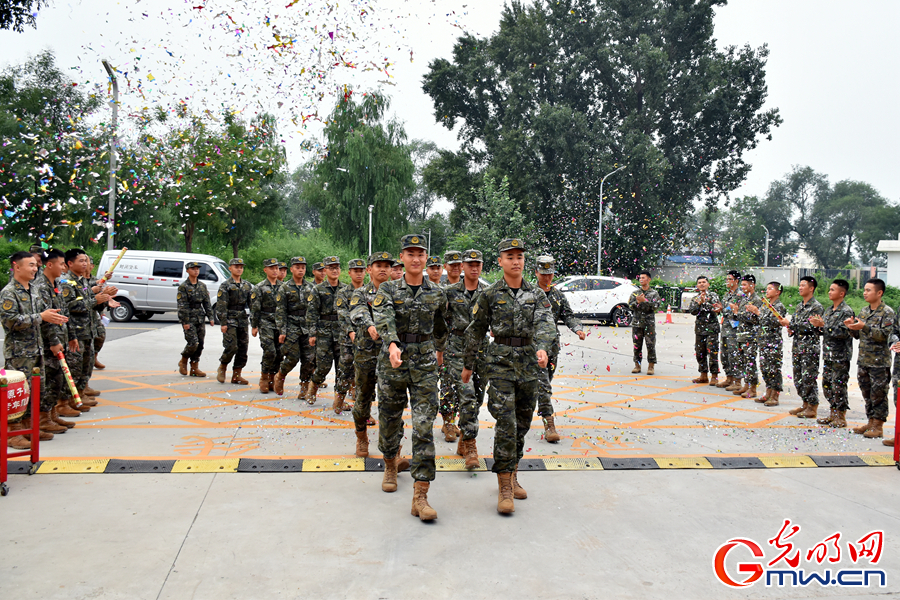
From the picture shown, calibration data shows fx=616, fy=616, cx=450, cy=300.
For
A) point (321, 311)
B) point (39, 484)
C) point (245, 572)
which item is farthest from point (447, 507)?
point (321, 311)

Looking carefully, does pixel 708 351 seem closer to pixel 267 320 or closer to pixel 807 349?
pixel 807 349

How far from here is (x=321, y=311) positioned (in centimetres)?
827

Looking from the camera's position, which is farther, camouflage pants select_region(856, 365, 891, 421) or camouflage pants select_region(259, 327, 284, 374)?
camouflage pants select_region(259, 327, 284, 374)

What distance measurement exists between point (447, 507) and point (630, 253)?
29.5m

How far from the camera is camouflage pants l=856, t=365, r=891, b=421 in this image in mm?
6777

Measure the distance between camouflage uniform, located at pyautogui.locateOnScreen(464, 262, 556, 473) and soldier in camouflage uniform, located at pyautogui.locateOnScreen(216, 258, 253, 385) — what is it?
544 cm

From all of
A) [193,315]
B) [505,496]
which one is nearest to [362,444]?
[505,496]

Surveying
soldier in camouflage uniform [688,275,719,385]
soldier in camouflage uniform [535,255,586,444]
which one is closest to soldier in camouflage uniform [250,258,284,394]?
soldier in camouflage uniform [535,255,586,444]

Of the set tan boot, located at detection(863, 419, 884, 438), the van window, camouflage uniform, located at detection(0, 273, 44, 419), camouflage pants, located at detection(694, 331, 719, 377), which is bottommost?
tan boot, located at detection(863, 419, 884, 438)

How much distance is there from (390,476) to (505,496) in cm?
104

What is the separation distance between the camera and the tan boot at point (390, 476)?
5.04 m

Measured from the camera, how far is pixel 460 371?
6449 millimetres

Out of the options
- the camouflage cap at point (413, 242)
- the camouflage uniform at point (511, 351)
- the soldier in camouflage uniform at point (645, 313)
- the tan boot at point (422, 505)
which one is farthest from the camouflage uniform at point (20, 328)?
the soldier in camouflage uniform at point (645, 313)

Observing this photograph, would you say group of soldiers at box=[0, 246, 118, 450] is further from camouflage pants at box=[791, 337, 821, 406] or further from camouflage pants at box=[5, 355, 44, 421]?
camouflage pants at box=[791, 337, 821, 406]
